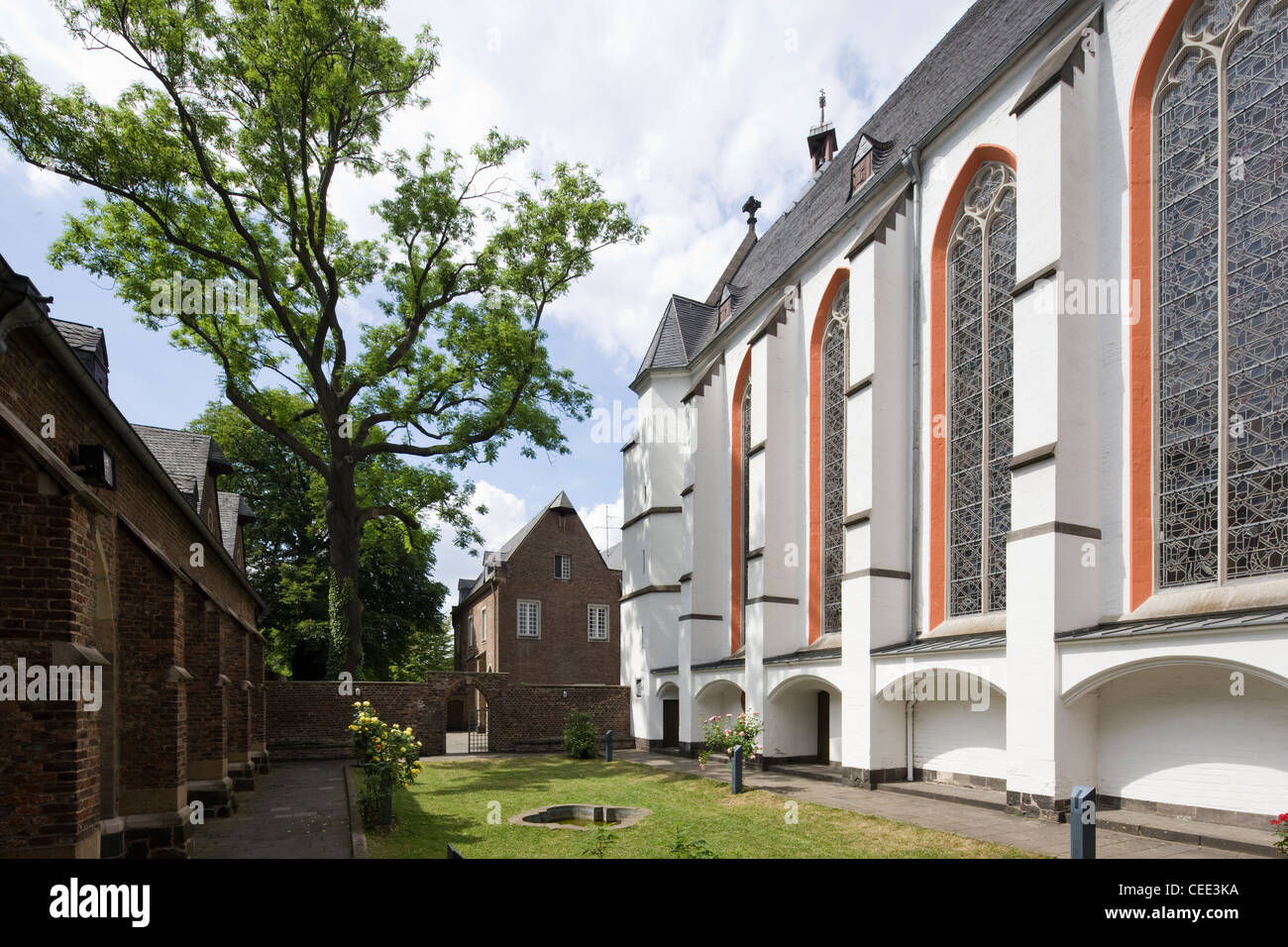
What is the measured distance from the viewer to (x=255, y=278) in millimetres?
21922

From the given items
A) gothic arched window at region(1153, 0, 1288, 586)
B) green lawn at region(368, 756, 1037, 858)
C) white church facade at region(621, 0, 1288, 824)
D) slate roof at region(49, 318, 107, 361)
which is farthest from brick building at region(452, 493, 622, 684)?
gothic arched window at region(1153, 0, 1288, 586)

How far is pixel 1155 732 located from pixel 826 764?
9390 mm

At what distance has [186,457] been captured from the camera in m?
19.3

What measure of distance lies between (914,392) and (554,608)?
26.1 metres

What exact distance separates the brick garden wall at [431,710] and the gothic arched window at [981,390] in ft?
50.5

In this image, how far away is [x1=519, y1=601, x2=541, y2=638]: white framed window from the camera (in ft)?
126

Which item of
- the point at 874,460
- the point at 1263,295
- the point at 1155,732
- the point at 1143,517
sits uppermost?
the point at 1263,295

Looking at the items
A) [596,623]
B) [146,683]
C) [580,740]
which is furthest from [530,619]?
[146,683]

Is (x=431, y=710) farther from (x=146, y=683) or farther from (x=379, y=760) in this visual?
(x=146, y=683)

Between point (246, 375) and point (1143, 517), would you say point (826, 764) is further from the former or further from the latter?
point (246, 375)

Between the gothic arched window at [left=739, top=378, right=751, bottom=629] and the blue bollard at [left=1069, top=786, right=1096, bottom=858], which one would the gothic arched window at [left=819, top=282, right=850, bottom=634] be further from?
the blue bollard at [left=1069, top=786, right=1096, bottom=858]

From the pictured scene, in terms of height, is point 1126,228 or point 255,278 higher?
point 255,278

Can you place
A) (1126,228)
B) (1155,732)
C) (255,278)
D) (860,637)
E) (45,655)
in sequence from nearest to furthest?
(45,655) → (1155,732) → (1126,228) → (860,637) → (255,278)
